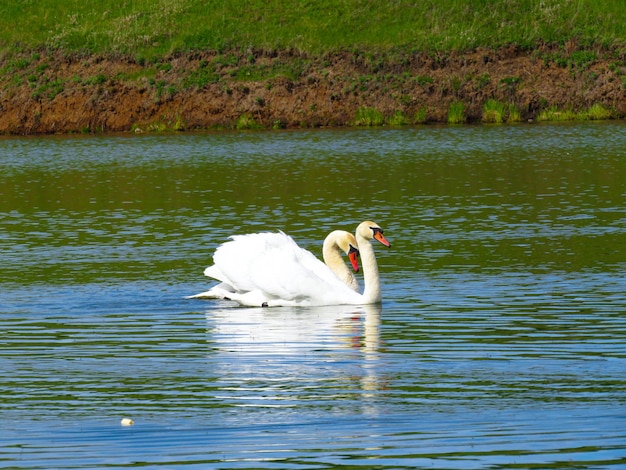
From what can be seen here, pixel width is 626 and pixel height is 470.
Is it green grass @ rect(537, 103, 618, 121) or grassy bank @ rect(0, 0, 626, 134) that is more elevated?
grassy bank @ rect(0, 0, 626, 134)

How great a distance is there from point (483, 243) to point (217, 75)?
135 ft

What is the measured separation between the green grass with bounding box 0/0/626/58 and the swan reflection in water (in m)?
46.8

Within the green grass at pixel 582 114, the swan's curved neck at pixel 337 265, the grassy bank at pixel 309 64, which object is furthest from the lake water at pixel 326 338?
the grassy bank at pixel 309 64

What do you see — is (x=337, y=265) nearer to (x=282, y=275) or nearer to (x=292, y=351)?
(x=282, y=275)

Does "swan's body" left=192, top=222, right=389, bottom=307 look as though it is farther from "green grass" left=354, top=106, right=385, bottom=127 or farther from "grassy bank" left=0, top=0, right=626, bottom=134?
"grassy bank" left=0, top=0, right=626, bottom=134

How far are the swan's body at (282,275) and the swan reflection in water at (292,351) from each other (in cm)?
16

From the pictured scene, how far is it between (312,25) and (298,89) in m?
7.75

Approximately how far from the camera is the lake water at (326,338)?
9391mm

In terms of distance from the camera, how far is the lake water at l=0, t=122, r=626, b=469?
30.8ft

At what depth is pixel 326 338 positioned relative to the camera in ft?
45.1

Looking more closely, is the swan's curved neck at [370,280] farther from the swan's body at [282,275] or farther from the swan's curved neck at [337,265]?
the swan's curved neck at [337,265]

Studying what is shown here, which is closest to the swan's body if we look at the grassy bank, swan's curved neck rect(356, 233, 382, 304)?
swan's curved neck rect(356, 233, 382, 304)

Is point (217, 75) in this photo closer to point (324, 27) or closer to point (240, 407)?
point (324, 27)

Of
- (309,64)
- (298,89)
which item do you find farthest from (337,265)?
(309,64)
